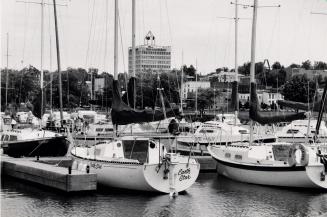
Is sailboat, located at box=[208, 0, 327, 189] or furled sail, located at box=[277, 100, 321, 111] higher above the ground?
furled sail, located at box=[277, 100, 321, 111]

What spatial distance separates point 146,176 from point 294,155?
27.3 feet

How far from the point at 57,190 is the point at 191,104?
14060cm

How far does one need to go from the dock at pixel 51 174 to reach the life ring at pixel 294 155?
1067 cm

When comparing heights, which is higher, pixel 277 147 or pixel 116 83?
pixel 116 83

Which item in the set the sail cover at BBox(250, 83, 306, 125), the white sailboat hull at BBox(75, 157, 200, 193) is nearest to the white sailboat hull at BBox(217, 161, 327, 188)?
the sail cover at BBox(250, 83, 306, 125)

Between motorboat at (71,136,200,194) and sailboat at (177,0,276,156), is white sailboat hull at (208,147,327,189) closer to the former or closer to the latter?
motorboat at (71,136,200,194)

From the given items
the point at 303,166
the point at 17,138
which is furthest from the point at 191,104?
the point at 303,166

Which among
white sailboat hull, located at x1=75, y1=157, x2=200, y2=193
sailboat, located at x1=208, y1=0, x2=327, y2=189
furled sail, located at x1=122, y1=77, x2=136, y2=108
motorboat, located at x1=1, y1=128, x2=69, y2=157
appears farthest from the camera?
motorboat, located at x1=1, y1=128, x2=69, y2=157

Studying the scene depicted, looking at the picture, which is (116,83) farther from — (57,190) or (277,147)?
(277,147)

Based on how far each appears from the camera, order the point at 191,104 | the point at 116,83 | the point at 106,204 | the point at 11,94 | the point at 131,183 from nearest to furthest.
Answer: the point at 106,204, the point at 131,183, the point at 116,83, the point at 11,94, the point at 191,104

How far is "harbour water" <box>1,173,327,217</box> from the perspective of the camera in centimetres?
2858

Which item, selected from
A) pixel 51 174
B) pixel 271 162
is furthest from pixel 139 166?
pixel 271 162

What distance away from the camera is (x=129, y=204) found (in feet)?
98.7

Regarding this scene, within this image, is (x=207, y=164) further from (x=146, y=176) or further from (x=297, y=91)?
(x=297, y=91)
